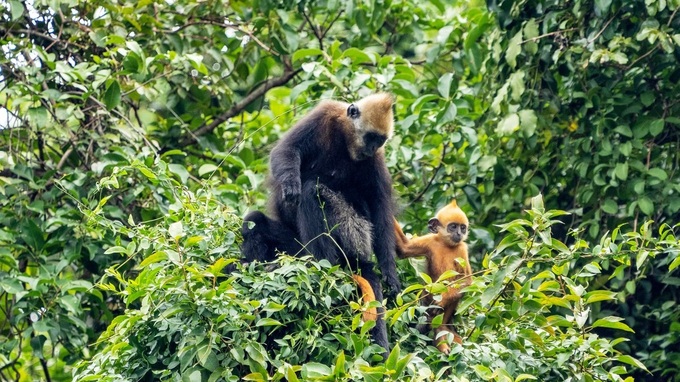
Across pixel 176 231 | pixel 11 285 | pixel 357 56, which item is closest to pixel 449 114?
pixel 357 56

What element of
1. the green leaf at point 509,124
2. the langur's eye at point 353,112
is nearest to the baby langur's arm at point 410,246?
the langur's eye at point 353,112

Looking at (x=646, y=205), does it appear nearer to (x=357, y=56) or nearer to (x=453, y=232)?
(x=453, y=232)

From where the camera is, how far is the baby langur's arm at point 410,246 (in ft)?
21.4

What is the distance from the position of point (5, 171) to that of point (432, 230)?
3.27 meters

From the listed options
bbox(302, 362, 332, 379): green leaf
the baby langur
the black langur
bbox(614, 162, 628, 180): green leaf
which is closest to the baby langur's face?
the baby langur

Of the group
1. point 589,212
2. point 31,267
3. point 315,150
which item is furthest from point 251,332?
point 589,212

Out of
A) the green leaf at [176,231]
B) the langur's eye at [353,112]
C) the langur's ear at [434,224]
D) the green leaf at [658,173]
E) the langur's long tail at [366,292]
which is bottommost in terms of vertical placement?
the langur's long tail at [366,292]

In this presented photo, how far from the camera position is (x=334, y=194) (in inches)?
245

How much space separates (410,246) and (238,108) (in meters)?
2.77

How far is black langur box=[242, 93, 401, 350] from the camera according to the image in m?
6.04

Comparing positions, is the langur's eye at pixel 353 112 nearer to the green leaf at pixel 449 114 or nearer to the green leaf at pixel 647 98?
the green leaf at pixel 449 114

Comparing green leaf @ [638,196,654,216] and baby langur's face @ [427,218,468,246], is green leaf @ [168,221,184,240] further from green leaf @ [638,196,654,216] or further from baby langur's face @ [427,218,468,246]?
green leaf @ [638,196,654,216]

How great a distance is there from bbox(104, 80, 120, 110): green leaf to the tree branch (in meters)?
1.03

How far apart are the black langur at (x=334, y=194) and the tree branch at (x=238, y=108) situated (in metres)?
2.03
